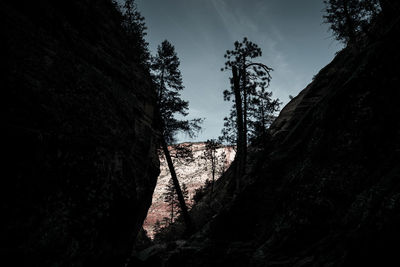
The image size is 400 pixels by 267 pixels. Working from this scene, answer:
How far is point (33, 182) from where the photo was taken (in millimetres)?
3203

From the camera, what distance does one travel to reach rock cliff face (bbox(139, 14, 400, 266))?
2.58 m

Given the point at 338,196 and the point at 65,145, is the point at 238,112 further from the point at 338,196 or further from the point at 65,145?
the point at 65,145

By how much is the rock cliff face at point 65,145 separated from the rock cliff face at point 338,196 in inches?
134

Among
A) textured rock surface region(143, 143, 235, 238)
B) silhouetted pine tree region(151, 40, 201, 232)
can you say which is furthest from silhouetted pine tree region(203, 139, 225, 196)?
textured rock surface region(143, 143, 235, 238)

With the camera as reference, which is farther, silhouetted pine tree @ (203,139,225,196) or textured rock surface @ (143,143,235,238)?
textured rock surface @ (143,143,235,238)

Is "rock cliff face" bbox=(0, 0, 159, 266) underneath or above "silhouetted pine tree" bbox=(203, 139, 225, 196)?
underneath

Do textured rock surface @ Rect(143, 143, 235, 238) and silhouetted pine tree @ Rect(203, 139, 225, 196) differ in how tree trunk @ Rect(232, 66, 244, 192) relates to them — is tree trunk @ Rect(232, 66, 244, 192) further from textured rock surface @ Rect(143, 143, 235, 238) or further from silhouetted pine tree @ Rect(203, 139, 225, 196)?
textured rock surface @ Rect(143, 143, 235, 238)

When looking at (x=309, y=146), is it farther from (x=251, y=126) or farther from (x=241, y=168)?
(x=251, y=126)

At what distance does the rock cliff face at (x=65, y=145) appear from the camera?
10.0ft

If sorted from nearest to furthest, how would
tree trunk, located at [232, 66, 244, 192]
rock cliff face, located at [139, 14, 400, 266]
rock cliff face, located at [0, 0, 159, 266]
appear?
rock cliff face, located at [139, 14, 400, 266]
rock cliff face, located at [0, 0, 159, 266]
tree trunk, located at [232, 66, 244, 192]

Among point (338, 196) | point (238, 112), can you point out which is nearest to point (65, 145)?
point (338, 196)

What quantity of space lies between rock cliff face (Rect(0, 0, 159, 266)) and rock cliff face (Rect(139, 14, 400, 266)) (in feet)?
11.1

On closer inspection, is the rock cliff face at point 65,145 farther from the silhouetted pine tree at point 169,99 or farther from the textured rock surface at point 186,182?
the textured rock surface at point 186,182

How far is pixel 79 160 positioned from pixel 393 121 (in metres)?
6.39
